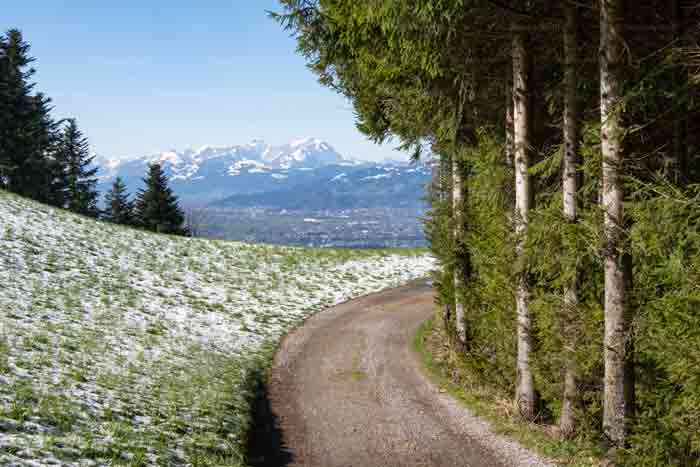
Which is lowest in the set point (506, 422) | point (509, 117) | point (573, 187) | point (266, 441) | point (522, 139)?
A: point (266, 441)

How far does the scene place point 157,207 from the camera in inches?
1986

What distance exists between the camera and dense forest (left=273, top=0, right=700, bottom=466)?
6.36m

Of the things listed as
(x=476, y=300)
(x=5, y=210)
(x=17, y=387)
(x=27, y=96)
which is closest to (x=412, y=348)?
(x=476, y=300)

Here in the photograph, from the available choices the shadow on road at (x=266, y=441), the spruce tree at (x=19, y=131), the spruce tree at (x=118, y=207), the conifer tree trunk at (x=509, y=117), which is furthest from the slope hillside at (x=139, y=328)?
the spruce tree at (x=118, y=207)

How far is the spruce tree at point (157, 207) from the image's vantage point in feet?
165

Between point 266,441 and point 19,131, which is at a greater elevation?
point 19,131

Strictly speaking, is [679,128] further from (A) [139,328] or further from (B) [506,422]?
(A) [139,328]

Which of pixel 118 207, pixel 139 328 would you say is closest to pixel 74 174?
pixel 118 207

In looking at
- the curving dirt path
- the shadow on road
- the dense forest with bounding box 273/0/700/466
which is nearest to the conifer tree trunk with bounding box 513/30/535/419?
the dense forest with bounding box 273/0/700/466

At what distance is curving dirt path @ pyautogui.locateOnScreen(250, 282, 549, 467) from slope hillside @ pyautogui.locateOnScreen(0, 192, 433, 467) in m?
0.91

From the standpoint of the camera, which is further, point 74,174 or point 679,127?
point 74,174

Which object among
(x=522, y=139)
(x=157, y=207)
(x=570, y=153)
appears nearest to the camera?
(x=570, y=153)

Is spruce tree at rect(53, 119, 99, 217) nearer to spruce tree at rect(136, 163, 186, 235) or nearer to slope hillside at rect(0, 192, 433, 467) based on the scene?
spruce tree at rect(136, 163, 186, 235)

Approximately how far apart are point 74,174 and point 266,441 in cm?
5166
